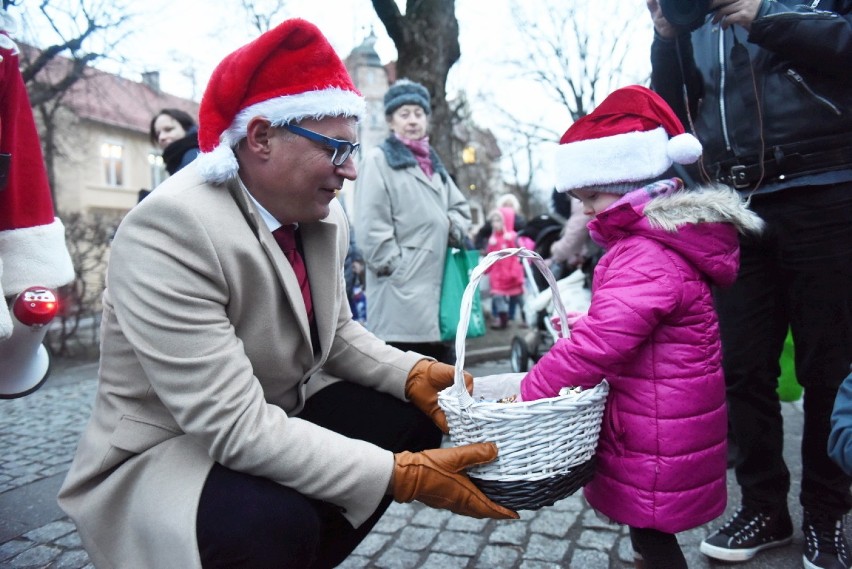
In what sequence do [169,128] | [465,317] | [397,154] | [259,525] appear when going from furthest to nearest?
1. [169,128]
2. [397,154]
3. [465,317]
4. [259,525]

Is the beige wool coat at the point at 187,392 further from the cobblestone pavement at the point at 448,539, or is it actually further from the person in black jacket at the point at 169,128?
the person in black jacket at the point at 169,128

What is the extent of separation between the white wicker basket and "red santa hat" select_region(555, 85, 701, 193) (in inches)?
21.0

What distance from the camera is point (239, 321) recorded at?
1.76m

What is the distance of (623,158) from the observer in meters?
1.99

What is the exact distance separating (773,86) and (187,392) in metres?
1.99

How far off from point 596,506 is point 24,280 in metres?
1.96

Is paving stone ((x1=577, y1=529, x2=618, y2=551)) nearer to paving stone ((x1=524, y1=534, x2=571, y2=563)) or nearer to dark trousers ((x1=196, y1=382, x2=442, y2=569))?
paving stone ((x1=524, y1=534, x2=571, y2=563))

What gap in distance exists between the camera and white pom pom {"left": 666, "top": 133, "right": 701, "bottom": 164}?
1938 mm

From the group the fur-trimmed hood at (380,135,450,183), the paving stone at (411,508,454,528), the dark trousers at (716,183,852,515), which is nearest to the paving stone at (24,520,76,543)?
the paving stone at (411,508,454,528)

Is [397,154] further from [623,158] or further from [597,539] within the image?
[597,539]

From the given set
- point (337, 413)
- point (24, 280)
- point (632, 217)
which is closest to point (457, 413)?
point (337, 413)

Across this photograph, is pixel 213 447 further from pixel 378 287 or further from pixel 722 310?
pixel 378 287

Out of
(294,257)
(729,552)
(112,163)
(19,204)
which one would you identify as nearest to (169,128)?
(19,204)

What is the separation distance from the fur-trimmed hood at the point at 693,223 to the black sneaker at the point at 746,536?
3.25 feet
